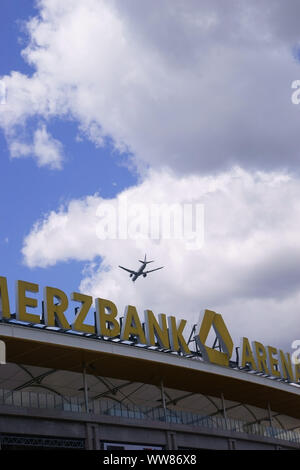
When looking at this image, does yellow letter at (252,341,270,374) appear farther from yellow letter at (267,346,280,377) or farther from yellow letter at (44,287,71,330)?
yellow letter at (44,287,71,330)

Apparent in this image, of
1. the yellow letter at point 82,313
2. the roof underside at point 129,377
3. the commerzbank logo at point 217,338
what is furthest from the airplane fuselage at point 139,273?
the yellow letter at point 82,313

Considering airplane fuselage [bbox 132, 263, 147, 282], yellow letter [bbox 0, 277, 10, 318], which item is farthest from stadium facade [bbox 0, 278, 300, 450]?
airplane fuselage [bbox 132, 263, 147, 282]

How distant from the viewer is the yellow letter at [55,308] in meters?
49.0

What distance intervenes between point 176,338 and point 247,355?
10976 millimetres

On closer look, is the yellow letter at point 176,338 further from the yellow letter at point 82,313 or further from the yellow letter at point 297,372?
the yellow letter at point 297,372

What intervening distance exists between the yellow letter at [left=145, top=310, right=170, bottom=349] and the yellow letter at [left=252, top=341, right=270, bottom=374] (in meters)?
14.2

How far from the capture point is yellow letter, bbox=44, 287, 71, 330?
1930 inches

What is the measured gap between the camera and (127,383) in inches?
2382

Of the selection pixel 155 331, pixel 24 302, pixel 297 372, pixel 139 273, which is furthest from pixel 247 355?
pixel 139 273

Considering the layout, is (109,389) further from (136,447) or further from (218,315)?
(218,315)

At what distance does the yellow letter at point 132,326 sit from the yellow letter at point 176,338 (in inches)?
152

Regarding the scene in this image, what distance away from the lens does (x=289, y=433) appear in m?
73.5

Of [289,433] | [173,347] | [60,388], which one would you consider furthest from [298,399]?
[60,388]

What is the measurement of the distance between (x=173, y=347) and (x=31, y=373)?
12187mm
